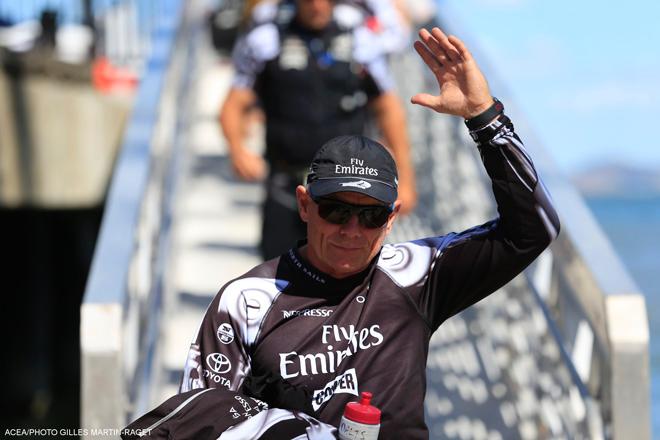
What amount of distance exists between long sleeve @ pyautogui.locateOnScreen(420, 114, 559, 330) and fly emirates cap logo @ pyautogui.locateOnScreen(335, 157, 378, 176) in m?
0.29

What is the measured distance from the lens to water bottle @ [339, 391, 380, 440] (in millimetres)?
2729

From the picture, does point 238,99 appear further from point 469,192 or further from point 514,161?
point 514,161

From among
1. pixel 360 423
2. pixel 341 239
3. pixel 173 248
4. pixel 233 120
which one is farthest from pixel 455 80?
pixel 173 248

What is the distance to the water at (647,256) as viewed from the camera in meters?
18.4

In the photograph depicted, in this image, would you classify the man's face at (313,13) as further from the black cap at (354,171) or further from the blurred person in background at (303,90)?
the black cap at (354,171)

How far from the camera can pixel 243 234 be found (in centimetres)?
812

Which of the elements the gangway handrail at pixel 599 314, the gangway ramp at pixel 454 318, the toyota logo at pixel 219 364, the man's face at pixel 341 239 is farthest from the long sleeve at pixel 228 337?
the gangway handrail at pixel 599 314

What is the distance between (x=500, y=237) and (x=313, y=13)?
2492mm

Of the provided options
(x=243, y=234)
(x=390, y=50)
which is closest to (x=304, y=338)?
(x=390, y=50)

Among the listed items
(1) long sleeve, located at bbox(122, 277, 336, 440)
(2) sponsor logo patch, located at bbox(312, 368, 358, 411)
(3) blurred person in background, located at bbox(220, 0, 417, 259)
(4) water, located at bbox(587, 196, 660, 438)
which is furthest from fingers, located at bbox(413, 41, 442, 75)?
(4) water, located at bbox(587, 196, 660, 438)

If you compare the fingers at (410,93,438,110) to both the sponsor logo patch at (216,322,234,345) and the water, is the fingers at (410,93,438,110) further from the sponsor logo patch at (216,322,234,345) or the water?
the water

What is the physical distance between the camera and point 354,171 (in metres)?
2.97

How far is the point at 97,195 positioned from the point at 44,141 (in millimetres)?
718

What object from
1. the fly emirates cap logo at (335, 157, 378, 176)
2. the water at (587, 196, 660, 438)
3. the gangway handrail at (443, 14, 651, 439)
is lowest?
the water at (587, 196, 660, 438)
